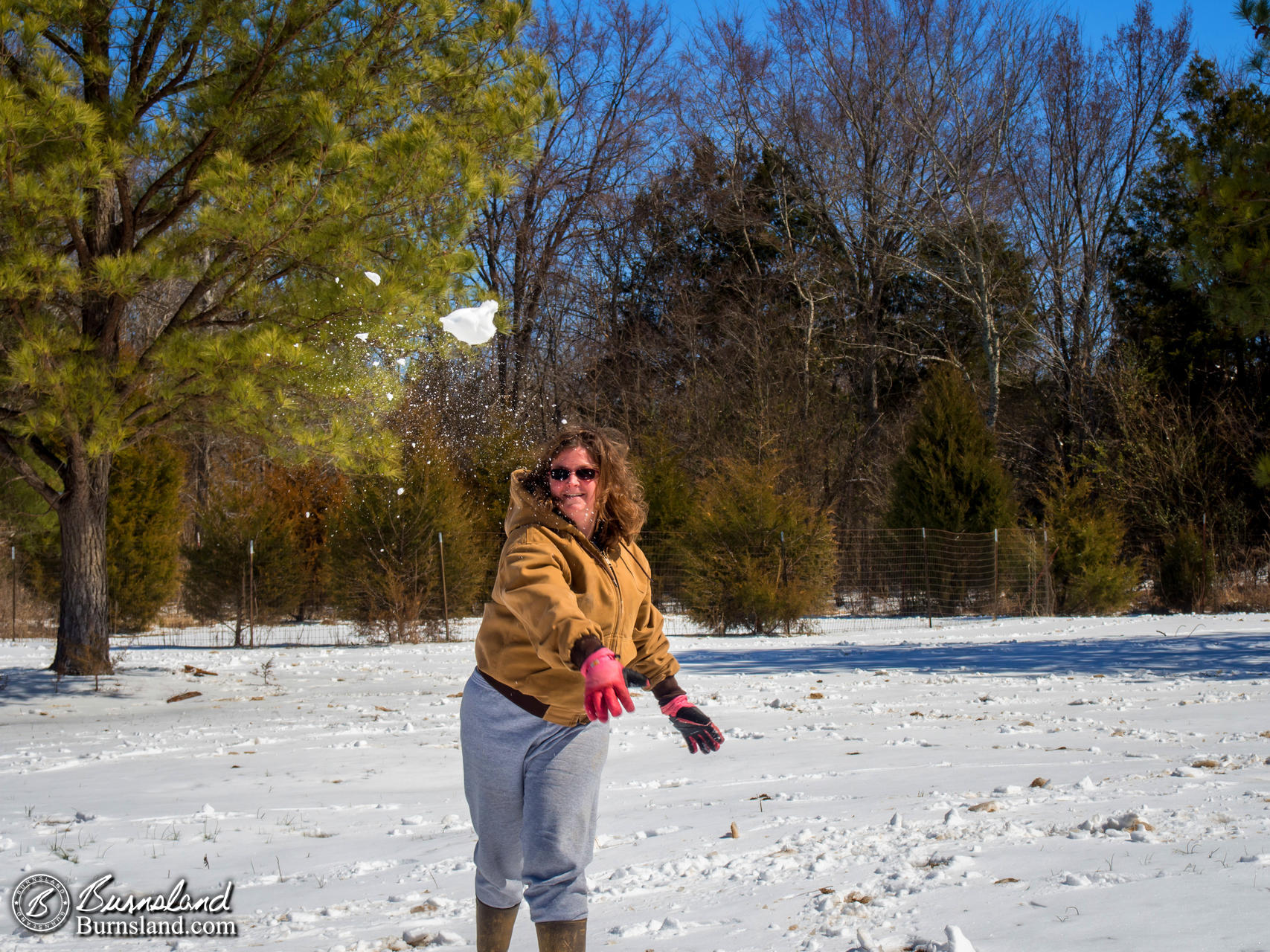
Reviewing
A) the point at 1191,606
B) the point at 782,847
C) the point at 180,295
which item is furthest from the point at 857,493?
the point at 782,847

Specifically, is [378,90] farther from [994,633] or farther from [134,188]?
[994,633]

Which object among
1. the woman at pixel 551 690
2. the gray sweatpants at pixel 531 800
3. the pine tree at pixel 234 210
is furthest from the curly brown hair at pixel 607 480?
the pine tree at pixel 234 210

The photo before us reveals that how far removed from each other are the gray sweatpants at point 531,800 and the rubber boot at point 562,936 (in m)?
0.02

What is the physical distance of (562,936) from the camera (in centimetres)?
262

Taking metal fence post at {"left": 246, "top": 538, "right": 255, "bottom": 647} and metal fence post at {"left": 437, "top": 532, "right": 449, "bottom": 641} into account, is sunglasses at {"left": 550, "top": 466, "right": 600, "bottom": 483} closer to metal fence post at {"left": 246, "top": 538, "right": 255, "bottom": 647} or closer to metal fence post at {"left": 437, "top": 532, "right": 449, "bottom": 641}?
metal fence post at {"left": 437, "top": 532, "right": 449, "bottom": 641}

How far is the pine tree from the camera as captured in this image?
8492mm

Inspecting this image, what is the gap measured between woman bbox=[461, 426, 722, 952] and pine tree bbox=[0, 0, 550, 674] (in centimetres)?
620

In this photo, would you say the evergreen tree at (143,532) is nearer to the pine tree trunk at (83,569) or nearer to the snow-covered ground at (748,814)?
the pine tree trunk at (83,569)

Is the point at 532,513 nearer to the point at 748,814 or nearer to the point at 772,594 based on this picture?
the point at 748,814

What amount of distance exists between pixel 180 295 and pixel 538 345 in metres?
9.56

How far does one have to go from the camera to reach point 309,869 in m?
4.11

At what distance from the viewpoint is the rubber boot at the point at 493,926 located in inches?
111

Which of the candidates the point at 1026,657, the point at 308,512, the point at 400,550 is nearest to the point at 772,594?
the point at 1026,657

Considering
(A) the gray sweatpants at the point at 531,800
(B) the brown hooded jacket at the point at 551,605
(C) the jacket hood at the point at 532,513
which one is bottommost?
(A) the gray sweatpants at the point at 531,800
